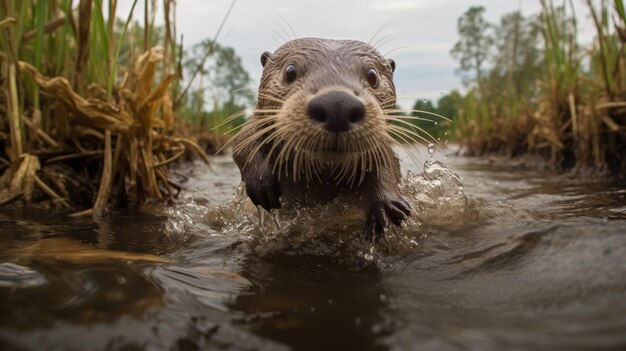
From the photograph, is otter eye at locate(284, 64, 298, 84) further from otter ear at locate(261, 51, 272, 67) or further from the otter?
otter ear at locate(261, 51, 272, 67)

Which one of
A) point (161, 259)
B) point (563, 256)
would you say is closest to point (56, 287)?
point (161, 259)

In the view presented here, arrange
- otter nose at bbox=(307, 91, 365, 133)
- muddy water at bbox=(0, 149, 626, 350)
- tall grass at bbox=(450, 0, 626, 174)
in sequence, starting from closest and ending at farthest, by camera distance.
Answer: muddy water at bbox=(0, 149, 626, 350)
otter nose at bbox=(307, 91, 365, 133)
tall grass at bbox=(450, 0, 626, 174)

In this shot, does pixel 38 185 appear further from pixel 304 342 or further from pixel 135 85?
pixel 304 342

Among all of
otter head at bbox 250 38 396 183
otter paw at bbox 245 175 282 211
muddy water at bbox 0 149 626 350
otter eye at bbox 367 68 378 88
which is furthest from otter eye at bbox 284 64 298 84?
muddy water at bbox 0 149 626 350

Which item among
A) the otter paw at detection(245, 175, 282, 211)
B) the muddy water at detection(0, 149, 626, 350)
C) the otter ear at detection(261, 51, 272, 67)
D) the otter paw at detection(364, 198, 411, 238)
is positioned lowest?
the muddy water at detection(0, 149, 626, 350)

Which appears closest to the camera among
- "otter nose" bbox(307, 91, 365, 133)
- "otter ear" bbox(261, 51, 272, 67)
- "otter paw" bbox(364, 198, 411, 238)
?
"otter nose" bbox(307, 91, 365, 133)

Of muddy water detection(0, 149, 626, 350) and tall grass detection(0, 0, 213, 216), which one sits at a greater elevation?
tall grass detection(0, 0, 213, 216)

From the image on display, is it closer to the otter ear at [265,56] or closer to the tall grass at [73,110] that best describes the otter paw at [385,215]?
the otter ear at [265,56]

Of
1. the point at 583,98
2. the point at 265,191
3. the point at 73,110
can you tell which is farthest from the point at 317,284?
the point at 583,98

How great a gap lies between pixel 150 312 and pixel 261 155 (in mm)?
1272

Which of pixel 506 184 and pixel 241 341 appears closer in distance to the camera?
pixel 241 341

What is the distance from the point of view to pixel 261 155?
2.41 m

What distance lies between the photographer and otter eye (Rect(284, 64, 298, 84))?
7.79 feet

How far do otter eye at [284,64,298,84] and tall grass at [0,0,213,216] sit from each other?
1062 mm
